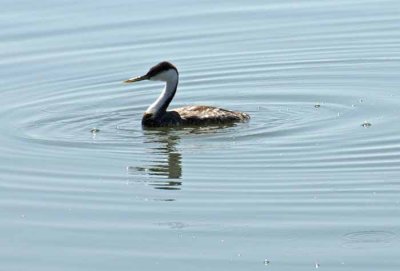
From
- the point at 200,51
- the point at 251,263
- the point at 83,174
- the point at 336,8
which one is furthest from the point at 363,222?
the point at 336,8

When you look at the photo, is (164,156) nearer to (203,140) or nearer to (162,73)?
(203,140)

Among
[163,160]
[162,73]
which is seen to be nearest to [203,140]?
[163,160]

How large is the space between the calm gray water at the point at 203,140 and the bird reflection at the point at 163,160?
3 cm

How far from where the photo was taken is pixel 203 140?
1866 cm

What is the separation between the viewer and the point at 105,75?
22594 mm

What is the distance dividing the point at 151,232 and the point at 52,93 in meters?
8.10

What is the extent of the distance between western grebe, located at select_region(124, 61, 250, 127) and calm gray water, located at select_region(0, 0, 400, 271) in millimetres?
202

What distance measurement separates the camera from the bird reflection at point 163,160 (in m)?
16.2

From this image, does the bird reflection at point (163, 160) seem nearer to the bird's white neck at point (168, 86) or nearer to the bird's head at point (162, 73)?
the bird's white neck at point (168, 86)

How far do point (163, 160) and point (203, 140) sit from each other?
140 centimetres

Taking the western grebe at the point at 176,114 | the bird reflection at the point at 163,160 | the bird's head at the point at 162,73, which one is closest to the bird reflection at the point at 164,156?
the bird reflection at the point at 163,160

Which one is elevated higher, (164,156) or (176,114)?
(176,114)

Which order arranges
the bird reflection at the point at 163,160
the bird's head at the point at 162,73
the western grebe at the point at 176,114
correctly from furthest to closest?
the bird's head at the point at 162,73, the western grebe at the point at 176,114, the bird reflection at the point at 163,160

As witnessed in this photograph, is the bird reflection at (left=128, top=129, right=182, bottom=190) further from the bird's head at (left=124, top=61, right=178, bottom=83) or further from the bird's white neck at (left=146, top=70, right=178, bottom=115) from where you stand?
the bird's head at (left=124, top=61, right=178, bottom=83)
